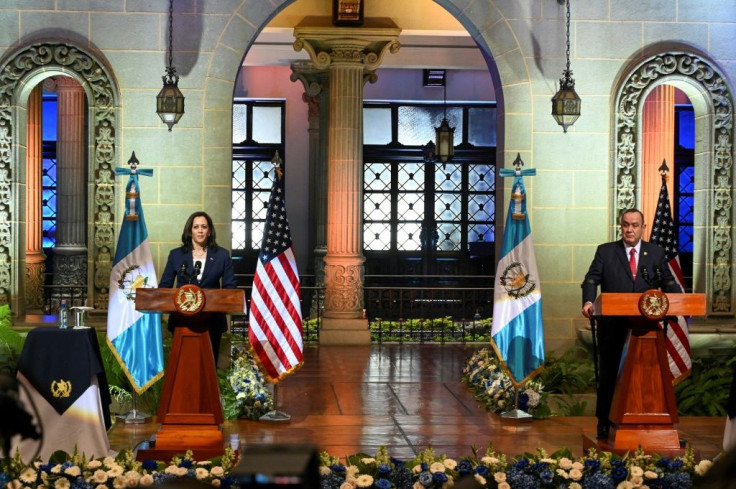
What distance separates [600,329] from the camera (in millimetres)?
8578

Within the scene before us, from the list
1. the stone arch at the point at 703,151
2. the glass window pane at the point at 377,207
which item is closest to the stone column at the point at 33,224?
the glass window pane at the point at 377,207

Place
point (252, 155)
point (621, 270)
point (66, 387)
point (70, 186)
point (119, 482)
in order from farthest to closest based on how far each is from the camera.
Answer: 1. point (252, 155)
2. point (70, 186)
3. point (621, 270)
4. point (66, 387)
5. point (119, 482)

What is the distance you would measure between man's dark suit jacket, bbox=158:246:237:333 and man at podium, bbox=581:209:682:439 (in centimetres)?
301

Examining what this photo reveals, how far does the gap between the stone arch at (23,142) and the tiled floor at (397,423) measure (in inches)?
109

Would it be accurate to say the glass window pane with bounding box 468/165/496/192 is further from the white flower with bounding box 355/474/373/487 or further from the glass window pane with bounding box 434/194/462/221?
the white flower with bounding box 355/474/373/487

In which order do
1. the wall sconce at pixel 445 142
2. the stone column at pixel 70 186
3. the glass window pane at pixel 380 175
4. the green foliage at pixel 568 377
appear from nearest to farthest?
the green foliage at pixel 568 377, the stone column at pixel 70 186, the wall sconce at pixel 445 142, the glass window pane at pixel 380 175

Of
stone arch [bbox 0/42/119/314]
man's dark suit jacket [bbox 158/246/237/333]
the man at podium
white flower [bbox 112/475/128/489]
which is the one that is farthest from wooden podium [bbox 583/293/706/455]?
stone arch [bbox 0/42/119/314]

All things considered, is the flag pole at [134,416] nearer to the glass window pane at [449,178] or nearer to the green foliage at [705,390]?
the green foliage at [705,390]

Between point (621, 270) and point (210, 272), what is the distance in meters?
3.41

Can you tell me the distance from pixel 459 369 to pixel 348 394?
105 inches

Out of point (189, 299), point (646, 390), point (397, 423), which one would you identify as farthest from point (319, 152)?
point (646, 390)

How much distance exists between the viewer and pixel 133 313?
10180 mm

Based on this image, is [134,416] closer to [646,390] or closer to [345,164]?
[646,390]

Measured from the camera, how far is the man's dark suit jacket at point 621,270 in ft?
28.1
